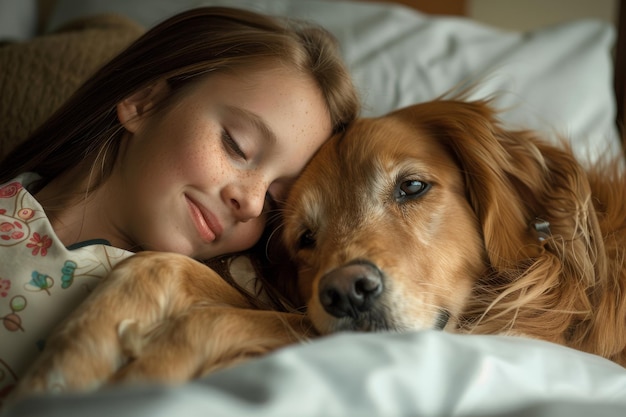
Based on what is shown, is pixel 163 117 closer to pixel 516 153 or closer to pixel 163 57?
pixel 163 57

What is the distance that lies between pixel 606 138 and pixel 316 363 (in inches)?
77.3

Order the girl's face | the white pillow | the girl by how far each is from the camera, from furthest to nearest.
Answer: the white pillow → the girl's face → the girl

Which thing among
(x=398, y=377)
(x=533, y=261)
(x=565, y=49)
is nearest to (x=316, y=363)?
(x=398, y=377)

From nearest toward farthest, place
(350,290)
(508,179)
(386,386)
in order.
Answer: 1. (386,386)
2. (350,290)
3. (508,179)

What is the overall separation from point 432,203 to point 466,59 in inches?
50.1

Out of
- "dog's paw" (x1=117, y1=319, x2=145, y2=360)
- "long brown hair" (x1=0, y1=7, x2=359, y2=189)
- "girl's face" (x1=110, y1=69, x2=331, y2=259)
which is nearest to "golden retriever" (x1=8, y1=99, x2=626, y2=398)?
"dog's paw" (x1=117, y1=319, x2=145, y2=360)

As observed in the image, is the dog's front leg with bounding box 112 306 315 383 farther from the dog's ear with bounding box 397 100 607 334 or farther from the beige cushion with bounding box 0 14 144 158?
the beige cushion with bounding box 0 14 144 158

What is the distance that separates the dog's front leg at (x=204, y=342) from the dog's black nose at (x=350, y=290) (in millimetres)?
98

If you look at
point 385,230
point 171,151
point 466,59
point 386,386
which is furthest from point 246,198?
point 466,59

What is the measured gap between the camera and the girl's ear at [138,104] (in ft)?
6.38

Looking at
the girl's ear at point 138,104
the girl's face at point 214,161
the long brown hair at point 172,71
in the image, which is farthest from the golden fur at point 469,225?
the girl's ear at point 138,104

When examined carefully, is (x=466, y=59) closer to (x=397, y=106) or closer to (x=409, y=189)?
(x=397, y=106)

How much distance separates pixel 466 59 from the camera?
9.18 feet

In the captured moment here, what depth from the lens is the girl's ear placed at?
1943mm
